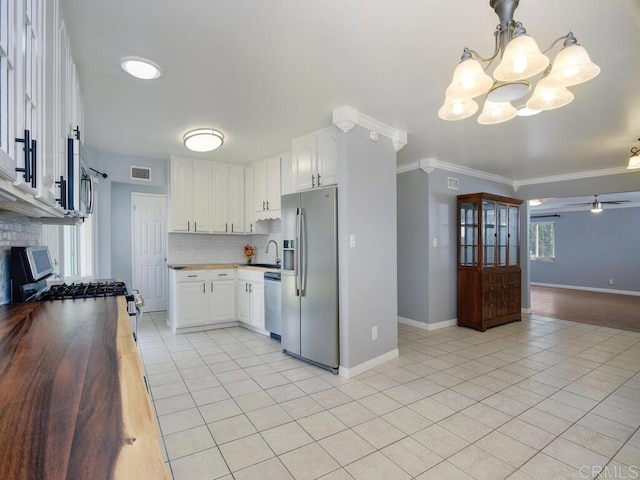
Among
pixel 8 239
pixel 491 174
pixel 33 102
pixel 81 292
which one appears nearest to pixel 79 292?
pixel 81 292

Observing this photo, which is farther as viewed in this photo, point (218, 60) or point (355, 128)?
point (355, 128)

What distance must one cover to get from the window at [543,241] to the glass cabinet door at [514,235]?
4995 mm

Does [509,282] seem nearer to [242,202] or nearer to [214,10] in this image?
[242,202]

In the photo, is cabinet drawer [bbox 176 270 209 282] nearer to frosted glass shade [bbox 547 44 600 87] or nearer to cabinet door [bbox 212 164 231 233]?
cabinet door [bbox 212 164 231 233]

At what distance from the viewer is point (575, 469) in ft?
5.96

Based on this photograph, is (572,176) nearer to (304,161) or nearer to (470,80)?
(304,161)

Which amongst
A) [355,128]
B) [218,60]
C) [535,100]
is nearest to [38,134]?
[218,60]

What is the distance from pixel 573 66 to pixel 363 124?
6.23 ft

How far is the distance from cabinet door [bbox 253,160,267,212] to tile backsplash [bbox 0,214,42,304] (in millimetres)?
2745

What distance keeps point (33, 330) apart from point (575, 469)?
2752 mm

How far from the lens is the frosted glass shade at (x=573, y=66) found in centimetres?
141

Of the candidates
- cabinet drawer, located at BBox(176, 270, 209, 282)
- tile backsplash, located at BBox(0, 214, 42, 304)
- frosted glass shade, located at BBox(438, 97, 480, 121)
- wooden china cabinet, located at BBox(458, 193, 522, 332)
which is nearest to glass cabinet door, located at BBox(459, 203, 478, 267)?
wooden china cabinet, located at BBox(458, 193, 522, 332)

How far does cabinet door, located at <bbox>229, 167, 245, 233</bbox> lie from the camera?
16.3 ft

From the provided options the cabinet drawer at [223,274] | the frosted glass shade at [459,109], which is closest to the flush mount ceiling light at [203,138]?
the cabinet drawer at [223,274]
